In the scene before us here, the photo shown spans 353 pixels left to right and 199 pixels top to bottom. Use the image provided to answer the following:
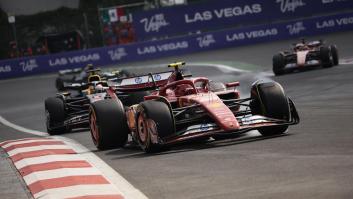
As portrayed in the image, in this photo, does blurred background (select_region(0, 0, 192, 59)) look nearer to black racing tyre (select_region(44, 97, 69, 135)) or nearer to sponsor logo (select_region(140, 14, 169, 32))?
sponsor logo (select_region(140, 14, 169, 32))

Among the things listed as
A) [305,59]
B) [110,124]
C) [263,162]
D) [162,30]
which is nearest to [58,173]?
[263,162]

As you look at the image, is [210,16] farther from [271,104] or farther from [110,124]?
[271,104]

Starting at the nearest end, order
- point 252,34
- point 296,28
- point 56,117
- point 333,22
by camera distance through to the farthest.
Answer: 1. point 56,117
2. point 333,22
3. point 296,28
4. point 252,34

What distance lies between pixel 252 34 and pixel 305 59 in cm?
1732

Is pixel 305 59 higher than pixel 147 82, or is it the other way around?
pixel 147 82

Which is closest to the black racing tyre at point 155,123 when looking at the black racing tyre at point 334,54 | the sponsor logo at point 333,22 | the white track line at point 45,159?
the white track line at point 45,159

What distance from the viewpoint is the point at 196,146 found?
11.1 m

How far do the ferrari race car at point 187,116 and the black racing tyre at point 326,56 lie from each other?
1229 centimetres

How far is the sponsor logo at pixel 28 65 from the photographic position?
42.3 metres

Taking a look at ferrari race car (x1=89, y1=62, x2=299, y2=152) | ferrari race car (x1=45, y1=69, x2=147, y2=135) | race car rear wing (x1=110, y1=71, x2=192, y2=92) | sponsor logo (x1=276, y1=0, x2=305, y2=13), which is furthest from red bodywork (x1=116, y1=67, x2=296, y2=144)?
sponsor logo (x1=276, y1=0, x2=305, y2=13)

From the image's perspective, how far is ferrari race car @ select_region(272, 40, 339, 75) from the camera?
961 inches

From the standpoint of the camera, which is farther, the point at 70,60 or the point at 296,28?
the point at 70,60

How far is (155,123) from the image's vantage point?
35.0ft

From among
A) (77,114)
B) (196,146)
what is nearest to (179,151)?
(196,146)
